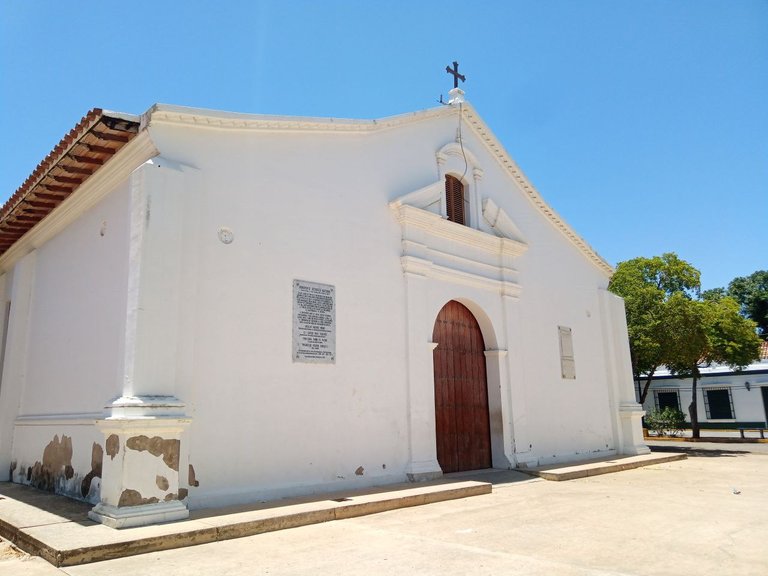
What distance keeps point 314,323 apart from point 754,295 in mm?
40191

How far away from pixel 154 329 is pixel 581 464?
8310 mm

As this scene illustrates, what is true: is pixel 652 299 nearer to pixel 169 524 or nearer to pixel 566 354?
pixel 566 354

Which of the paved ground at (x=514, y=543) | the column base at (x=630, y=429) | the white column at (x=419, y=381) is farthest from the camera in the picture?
the column base at (x=630, y=429)

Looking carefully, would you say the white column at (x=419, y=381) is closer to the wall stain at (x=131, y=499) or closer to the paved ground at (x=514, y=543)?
the paved ground at (x=514, y=543)

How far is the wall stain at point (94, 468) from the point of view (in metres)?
6.57

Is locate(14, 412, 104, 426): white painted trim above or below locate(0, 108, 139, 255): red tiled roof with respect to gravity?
below

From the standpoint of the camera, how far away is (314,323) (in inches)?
302

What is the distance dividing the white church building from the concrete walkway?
0.96 feet

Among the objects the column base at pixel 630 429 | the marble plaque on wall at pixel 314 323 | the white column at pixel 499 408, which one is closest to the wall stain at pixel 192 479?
the marble plaque on wall at pixel 314 323

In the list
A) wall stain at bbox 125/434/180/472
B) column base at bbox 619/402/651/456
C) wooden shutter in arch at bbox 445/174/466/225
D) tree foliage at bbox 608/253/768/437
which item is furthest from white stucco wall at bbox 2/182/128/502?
tree foliage at bbox 608/253/768/437

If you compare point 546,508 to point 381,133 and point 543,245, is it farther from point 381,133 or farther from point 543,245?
point 543,245

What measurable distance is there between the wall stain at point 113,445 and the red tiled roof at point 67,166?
335 cm

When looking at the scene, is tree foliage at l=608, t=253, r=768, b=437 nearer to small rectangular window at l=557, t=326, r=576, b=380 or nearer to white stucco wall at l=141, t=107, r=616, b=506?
small rectangular window at l=557, t=326, r=576, b=380

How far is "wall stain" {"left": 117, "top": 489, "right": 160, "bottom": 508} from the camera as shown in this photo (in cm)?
533
